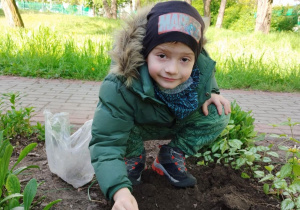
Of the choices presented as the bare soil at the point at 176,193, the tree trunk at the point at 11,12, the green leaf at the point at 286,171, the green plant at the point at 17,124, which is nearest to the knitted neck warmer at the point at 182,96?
the bare soil at the point at 176,193

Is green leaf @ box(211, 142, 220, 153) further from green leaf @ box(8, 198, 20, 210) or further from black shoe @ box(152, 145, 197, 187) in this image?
green leaf @ box(8, 198, 20, 210)

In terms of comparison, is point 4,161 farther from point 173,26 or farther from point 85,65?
point 85,65

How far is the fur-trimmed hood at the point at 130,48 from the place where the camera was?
1647 mm

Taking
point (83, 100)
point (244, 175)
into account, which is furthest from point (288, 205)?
point (83, 100)

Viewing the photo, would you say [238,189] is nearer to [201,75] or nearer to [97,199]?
[201,75]

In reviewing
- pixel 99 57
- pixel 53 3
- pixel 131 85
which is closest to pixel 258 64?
pixel 99 57

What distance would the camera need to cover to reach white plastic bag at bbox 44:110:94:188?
1900 mm

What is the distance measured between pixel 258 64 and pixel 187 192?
4.35m

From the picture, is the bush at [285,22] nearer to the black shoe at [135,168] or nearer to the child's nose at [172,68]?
the black shoe at [135,168]

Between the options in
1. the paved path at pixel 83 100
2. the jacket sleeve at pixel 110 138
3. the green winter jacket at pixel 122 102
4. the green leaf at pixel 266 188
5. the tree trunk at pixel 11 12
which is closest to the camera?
the jacket sleeve at pixel 110 138

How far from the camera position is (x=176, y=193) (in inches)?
71.7

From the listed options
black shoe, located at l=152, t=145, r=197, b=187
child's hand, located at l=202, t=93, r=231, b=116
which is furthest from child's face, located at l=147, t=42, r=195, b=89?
black shoe, located at l=152, t=145, r=197, b=187

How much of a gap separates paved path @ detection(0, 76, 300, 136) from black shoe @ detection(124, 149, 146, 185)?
1.20 m

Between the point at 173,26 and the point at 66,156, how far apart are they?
104 cm
